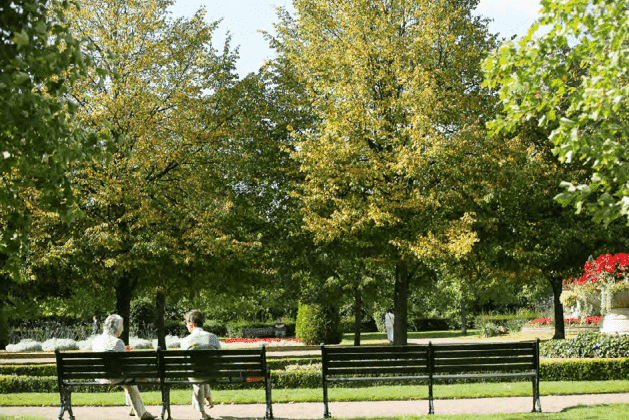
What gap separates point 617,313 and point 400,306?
17.6ft

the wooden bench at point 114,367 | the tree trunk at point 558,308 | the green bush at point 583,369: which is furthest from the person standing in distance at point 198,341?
the tree trunk at point 558,308

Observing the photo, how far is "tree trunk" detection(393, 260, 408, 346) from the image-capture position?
17.7 metres

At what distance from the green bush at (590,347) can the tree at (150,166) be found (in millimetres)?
7381

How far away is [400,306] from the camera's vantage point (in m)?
18.2

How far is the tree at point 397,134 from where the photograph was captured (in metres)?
15.7

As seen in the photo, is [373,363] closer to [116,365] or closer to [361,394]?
[361,394]

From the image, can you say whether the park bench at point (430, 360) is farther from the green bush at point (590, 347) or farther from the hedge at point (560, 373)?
the green bush at point (590, 347)

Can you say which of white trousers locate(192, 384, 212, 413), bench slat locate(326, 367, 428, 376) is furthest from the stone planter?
white trousers locate(192, 384, 212, 413)

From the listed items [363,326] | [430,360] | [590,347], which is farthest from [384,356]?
[363,326]

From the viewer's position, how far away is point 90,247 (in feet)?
51.7

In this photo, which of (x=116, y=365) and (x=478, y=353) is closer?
(x=116, y=365)

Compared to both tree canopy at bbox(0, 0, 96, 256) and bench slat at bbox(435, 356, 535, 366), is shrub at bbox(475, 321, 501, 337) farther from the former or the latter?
tree canopy at bbox(0, 0, 96, 256)

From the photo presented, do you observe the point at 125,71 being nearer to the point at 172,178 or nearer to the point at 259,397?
the point at 172,178

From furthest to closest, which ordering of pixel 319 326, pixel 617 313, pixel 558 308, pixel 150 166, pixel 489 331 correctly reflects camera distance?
1. pixel 489 331
2. pixel 319 326
3. pixel 558 308
4. pixel 617 313
5. pixel 150 166
